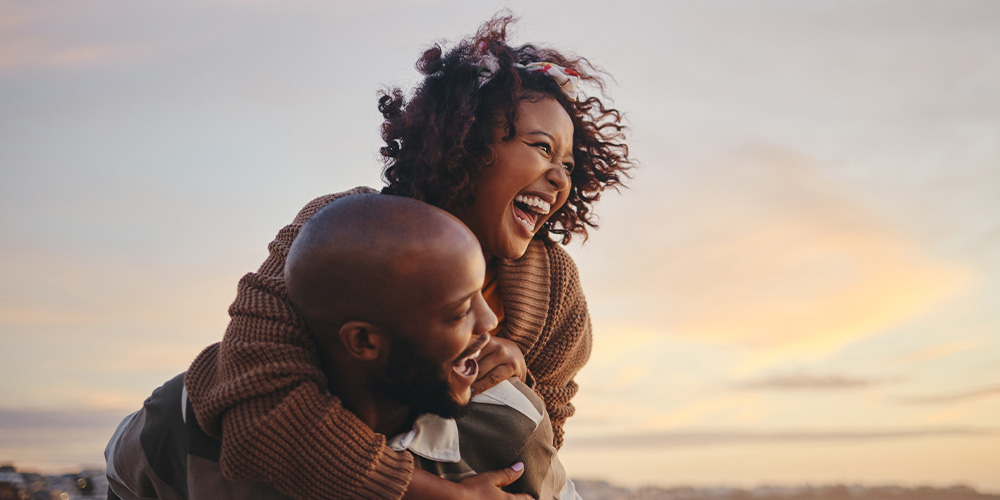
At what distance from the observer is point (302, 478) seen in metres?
2.38

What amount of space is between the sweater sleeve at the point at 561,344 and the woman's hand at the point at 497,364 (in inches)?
12.3

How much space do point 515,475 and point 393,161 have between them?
1.68 m

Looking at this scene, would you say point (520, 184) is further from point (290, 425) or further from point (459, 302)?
point (290, 425)

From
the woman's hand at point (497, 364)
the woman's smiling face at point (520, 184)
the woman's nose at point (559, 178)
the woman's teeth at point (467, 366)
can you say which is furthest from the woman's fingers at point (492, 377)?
the woman's nose at point (559, 178)

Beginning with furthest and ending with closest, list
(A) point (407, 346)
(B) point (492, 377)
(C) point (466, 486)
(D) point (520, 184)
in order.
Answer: (D) point (520, 184)
(B) point (492, 377)
(C) point (466, 486)
(A) point (407, 346)

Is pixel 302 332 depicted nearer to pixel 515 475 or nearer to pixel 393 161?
pixel 515 475

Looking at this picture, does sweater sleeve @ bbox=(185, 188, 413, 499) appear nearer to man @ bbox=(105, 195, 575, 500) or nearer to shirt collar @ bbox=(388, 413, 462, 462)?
man @ bbox=(105, 195, 575, 500)

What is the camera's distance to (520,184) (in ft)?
11.4

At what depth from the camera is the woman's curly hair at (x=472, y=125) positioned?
352 centimetres

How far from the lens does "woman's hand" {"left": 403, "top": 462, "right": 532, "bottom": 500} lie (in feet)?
8.06

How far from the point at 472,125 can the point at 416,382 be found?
1423mm

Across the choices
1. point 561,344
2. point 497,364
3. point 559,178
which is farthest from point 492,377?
point 559,178

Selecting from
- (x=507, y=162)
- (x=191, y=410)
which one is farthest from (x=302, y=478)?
(x=507, y=162)

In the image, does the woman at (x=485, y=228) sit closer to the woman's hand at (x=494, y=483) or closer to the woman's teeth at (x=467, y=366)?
the woman's hand at (x=494, y=483)
